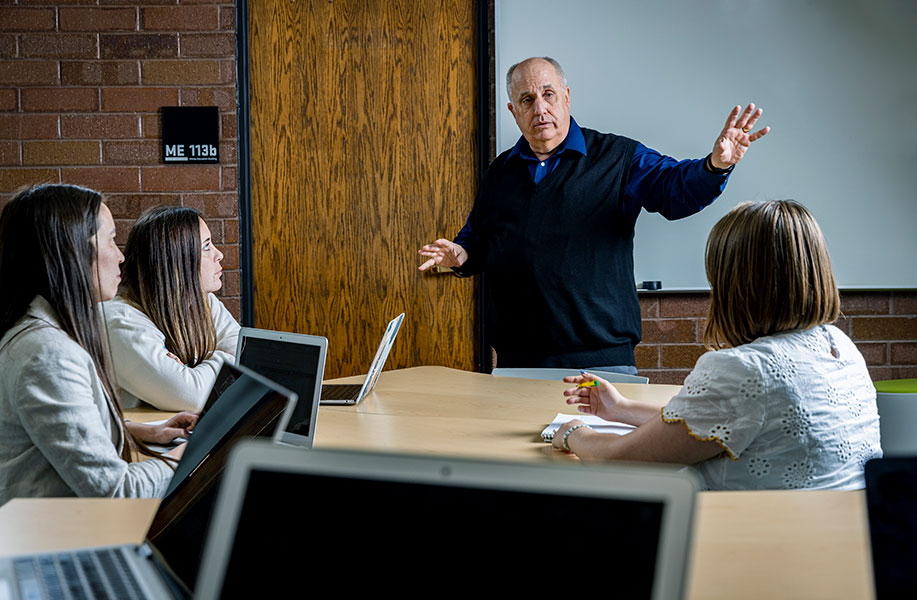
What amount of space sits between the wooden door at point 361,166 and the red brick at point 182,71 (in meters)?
0.17

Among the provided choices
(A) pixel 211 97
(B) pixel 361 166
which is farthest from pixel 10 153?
(B) pixel 361 166

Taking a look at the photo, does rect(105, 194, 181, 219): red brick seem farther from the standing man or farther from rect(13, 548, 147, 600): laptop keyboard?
rect(13, 548, 147, 600): laptop keyboard

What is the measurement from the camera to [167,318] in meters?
2.25

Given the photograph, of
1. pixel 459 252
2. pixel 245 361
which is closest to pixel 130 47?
pixel 459 252

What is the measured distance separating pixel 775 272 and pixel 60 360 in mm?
1188

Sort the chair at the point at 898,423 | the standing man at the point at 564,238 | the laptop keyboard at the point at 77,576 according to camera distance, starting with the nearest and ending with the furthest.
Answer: the laptop keyboard at the point at 77,576 → the chair at the point at 898,423 → the standing man at the point at 564,238

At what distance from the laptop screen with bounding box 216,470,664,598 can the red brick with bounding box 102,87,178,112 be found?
9.98ft

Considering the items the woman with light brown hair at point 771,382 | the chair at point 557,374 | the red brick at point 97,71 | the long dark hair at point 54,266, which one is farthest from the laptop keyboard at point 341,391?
the red brick at point 97,71

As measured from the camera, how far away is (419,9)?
11.1 ft

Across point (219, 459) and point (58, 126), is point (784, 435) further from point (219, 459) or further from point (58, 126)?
point (58, 126)

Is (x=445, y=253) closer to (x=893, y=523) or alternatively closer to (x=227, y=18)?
(x=227, y=18)

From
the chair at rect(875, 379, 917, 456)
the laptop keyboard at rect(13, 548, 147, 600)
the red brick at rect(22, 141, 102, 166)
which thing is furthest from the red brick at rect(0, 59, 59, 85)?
the chair at rect(875, 379, 917, 456)

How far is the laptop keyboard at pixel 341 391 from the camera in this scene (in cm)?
225

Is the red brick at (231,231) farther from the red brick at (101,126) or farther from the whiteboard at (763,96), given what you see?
the whiteboard at (763,96)
